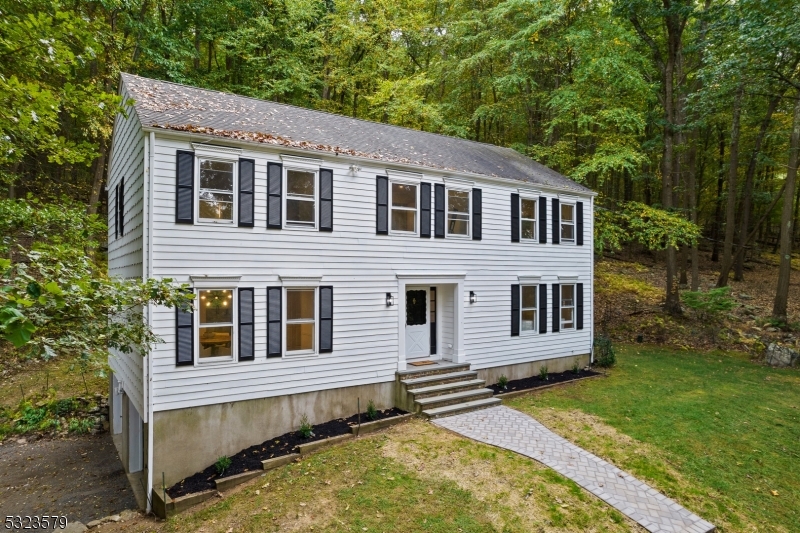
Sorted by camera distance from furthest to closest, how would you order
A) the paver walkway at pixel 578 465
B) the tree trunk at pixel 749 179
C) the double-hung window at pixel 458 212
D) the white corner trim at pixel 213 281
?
the tree trunk at pixel 749 179
the double-hung window at pixel 458 212
the white corner trim at pixel 213 281
the paver walkway at pixel 578 465

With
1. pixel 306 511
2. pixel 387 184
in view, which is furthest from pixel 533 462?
pixel 387 184

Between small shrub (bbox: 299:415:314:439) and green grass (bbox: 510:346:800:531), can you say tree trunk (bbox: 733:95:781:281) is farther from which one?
small shrub (bbox: 299:415:314:439)

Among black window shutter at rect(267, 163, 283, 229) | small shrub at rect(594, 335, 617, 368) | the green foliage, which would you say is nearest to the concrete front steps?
black window shutter at rect(267, 163, 283, 229)

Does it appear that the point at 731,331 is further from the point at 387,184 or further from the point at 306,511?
the point at 306,511

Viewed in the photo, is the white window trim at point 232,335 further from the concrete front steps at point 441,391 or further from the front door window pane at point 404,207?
the front door window pane at point 404,207

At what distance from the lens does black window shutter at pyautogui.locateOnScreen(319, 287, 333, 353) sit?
9297 millimetres

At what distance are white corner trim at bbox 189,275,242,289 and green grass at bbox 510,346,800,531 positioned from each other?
7.24 m

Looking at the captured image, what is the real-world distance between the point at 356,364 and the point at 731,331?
1584cm

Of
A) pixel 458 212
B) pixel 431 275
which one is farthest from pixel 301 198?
pixel 458 212

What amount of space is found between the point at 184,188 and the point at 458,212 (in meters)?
6.70

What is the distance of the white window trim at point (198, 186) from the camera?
799 cm

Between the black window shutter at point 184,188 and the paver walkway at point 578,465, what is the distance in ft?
21.9

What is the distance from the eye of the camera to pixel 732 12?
1335 cm

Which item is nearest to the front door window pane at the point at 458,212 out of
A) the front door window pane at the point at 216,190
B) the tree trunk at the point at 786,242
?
the front door window pane at the point at 216,190
